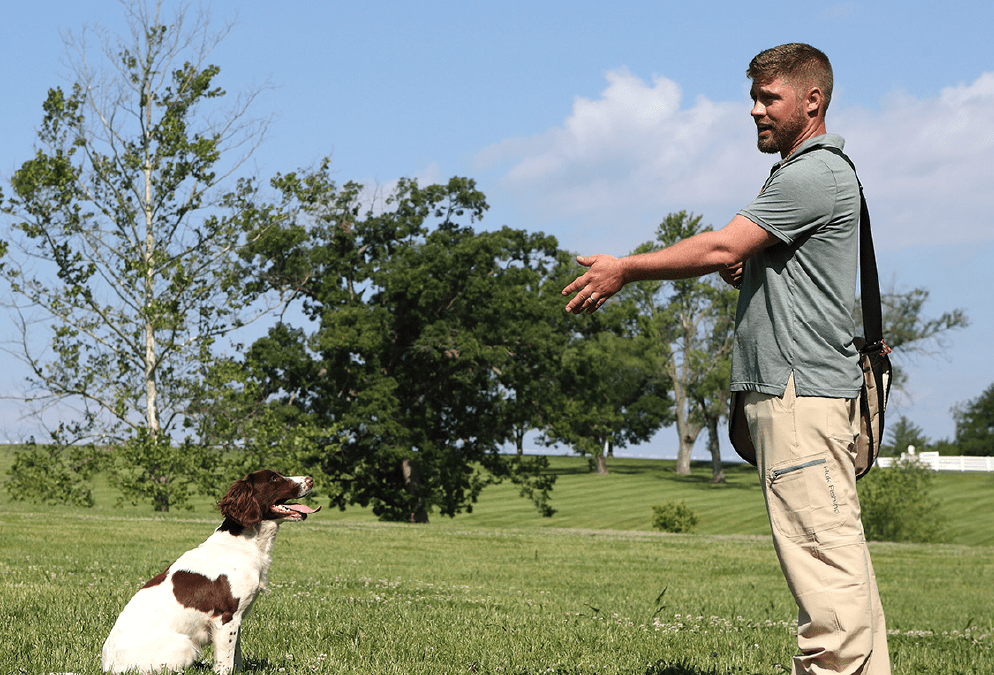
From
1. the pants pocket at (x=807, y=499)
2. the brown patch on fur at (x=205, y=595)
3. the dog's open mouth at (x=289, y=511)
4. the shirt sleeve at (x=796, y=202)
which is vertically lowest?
the brown patch on fur at (x=205, y=595)

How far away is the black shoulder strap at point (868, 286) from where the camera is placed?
407 cm

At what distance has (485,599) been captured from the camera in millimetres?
9867

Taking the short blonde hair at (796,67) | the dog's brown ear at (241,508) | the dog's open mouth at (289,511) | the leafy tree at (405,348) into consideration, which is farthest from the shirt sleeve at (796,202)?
the leafy tree at (405,348)

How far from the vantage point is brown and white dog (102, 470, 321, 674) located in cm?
527

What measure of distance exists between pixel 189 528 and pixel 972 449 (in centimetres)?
7722

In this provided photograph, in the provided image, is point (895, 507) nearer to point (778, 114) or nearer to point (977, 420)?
point (778, 114)

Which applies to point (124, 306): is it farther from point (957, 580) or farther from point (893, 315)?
point (893, 315)

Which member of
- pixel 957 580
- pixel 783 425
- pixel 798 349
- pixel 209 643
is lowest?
pixel 957 580

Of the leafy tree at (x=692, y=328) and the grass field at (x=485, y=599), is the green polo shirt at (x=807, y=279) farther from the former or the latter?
the leafy tree at (x=692, y=328)

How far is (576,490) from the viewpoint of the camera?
197 ft

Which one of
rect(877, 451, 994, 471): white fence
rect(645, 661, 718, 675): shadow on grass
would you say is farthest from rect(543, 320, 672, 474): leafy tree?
rect(645, 661, 718, 675): shadow on grass

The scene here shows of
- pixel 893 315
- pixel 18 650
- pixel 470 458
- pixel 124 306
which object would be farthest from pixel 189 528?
pixel 893 315

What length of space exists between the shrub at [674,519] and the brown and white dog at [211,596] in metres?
33.5

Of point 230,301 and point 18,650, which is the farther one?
point 230,301
